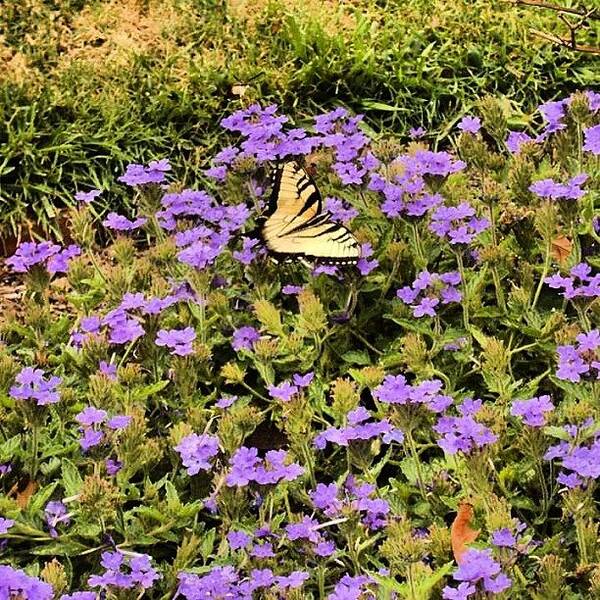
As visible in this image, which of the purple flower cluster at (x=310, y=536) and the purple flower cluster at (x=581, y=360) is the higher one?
the purple flower cluster at (x=581, y=360)

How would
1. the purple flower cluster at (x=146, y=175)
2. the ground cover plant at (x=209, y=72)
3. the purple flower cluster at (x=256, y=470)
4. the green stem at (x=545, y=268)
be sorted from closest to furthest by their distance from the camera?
the purple flower cluster at (x=256, y=470), the green stem at (x=545, y=268), the purple flower cluster at (x=146, y=175), the ground cover plant at (x=209, y=72)

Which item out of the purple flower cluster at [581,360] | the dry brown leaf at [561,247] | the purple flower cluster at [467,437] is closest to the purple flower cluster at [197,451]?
the purple flower cluster at [467,437]

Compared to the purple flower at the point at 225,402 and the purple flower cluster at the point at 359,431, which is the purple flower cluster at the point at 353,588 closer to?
the purple flower cluster at the point at 359,431

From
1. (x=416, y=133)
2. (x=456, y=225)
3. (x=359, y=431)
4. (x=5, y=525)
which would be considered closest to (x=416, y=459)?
(x=359, y=431)

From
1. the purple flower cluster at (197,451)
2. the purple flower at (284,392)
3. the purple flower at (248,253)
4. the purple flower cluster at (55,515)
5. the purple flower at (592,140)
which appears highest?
the purple flower at (592,140)

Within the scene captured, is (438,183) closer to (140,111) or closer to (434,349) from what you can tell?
(434,349)

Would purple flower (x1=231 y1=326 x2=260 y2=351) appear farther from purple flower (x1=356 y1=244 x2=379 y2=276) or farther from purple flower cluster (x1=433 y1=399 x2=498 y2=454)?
purple flower cluster (x1=433 y1=399 x2=498 y2=454)

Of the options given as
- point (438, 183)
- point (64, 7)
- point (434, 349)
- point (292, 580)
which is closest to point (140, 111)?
point (64, 7)
